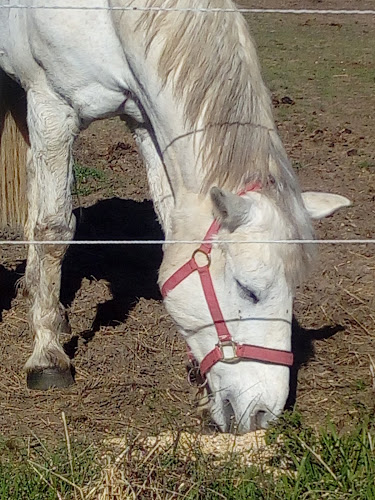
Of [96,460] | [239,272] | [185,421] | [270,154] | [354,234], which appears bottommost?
[354,234]

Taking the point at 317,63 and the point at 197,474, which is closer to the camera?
the point at 197,474

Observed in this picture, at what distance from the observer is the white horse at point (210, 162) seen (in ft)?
9.72

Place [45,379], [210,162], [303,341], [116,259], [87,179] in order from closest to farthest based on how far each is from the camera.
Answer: [210,162], [45,379], [303,341], [116,259], [87,179]

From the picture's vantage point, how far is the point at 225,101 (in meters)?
3.06

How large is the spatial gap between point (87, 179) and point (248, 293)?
319cm

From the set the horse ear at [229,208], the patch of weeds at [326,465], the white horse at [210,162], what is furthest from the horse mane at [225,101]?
the patch of weeds at [326,465]

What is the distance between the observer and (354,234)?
5.07 metres

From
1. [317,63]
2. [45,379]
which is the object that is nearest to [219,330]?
[45,379]

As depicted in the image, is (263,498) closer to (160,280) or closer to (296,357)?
(160,280)

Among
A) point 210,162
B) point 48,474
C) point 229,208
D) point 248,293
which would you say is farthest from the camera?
point 210,162

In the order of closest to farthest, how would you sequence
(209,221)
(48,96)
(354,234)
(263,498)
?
(263,498) < (209,221) < (48,96) < (354,234)

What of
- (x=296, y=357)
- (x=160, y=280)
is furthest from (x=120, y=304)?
(x=160, y=280)

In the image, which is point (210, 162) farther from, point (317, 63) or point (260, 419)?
point (317, 63)

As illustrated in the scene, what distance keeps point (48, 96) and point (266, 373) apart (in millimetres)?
1443
